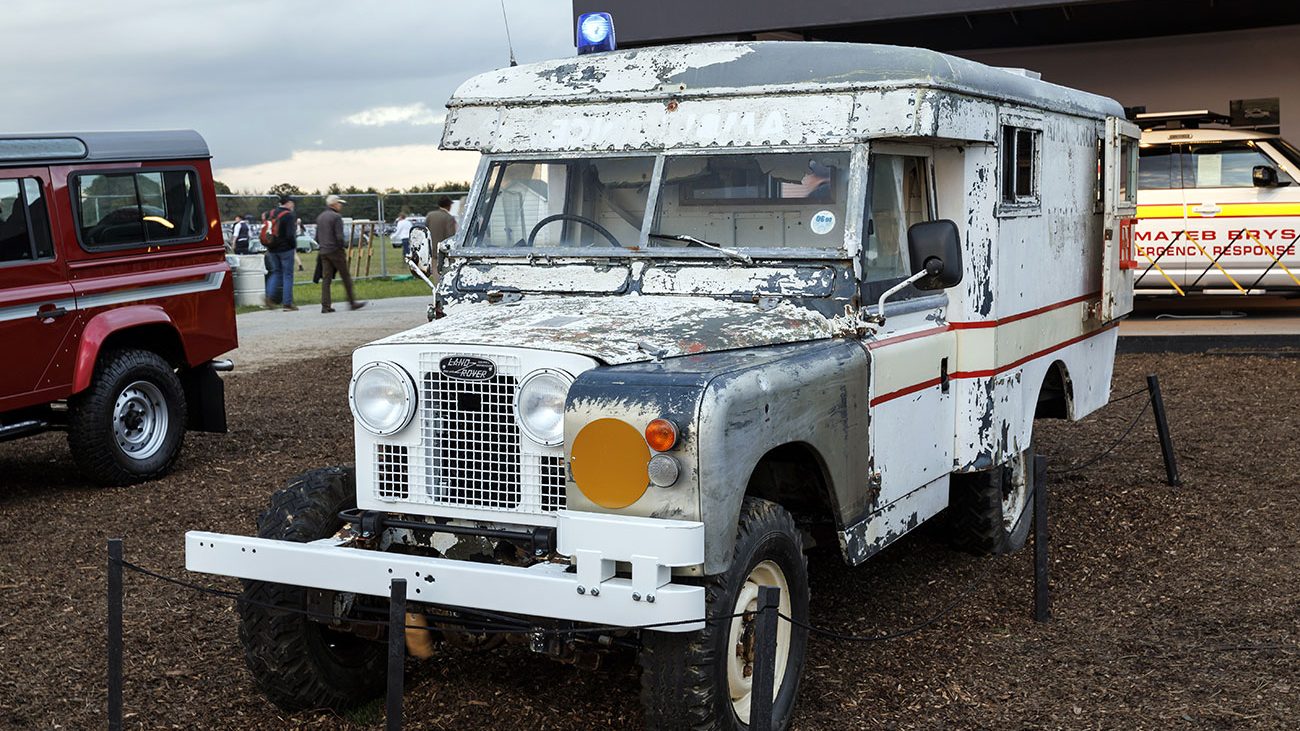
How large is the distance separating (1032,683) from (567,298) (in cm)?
235

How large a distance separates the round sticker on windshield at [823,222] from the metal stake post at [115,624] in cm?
279

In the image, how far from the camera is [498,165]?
5840 millimetres

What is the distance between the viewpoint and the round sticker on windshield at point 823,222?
17.5 feet

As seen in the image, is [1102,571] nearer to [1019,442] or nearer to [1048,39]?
[1019,442]

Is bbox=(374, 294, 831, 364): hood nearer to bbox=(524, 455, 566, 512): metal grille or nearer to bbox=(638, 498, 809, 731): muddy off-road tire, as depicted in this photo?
bbox=(524, 455, 566, 512): metal grille

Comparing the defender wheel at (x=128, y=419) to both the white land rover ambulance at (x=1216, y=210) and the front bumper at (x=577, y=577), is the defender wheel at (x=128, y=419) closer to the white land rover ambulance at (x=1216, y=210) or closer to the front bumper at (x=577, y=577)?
the front bumper at (x=577, y=577)

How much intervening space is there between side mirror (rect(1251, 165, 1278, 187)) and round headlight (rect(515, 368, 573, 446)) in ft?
42.4

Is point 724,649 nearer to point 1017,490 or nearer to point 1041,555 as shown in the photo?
point 1041,555

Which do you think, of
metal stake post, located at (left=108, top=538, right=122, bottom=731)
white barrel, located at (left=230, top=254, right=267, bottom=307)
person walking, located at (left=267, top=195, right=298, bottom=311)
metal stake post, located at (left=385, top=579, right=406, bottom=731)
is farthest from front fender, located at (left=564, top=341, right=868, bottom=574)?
white barrel, located at (left=230, top=254, right=267, bottom=307)

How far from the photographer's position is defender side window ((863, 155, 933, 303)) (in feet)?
17.7

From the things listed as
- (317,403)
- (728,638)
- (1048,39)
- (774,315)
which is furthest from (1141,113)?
(728,638)

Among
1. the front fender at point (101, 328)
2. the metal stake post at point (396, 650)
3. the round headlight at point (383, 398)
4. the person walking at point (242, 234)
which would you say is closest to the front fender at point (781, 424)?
the metal stake post at point (396, 650)

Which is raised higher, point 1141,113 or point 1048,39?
point 1048,39

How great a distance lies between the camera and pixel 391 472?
458cm
